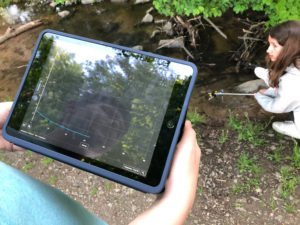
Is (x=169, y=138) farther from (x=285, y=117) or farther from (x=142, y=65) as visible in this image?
(x=285, y=117)

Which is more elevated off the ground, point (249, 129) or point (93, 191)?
point (93, 191)

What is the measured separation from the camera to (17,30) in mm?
6902

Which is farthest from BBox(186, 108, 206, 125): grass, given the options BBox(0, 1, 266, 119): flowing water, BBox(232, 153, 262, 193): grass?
BBox(232, 153, 262, 193): grass

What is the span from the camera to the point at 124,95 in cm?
143

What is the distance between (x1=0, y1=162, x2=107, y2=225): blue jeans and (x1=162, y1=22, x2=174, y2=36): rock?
17.0ft

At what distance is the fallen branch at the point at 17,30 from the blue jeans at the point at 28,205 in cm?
736

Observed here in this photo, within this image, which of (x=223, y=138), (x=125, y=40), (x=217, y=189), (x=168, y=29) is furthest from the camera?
(x=125, y=40)

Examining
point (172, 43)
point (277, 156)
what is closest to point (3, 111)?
point (277, 156)

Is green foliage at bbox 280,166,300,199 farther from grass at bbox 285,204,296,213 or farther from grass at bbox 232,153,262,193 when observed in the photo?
grass at bbox 232,153,262,193

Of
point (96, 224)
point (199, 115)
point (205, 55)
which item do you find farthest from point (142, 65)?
point (205, 55)

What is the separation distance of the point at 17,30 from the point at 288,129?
795cm

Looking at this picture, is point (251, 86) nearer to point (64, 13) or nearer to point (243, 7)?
point (243, 7)

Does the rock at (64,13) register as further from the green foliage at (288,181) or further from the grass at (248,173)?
the green foliage at (288,181)

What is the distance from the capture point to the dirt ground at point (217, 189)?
289 cm
